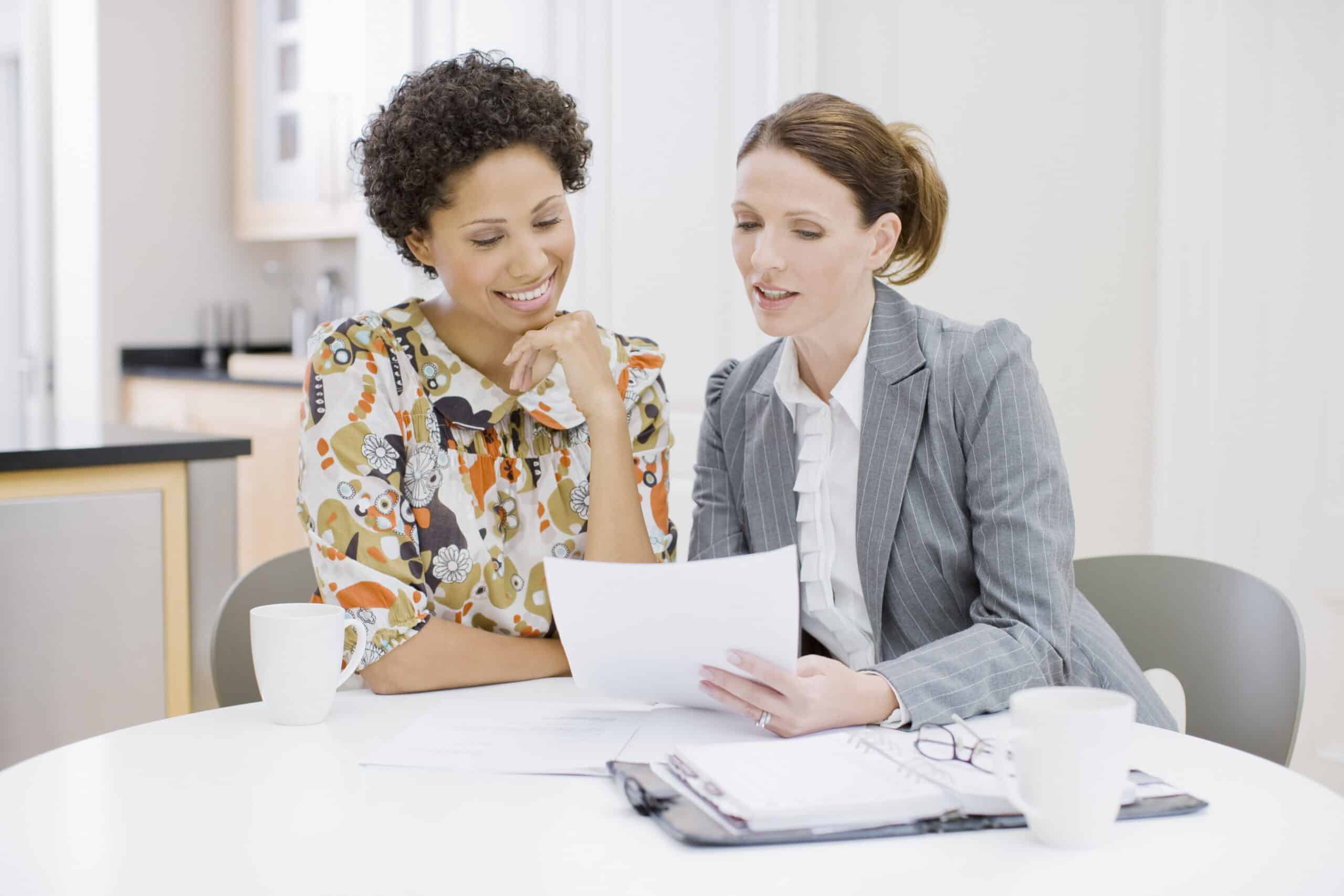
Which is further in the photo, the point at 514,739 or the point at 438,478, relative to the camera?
the point at 438,478

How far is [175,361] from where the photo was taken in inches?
191

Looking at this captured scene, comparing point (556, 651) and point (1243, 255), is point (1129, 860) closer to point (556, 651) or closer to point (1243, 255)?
point (556, 651)

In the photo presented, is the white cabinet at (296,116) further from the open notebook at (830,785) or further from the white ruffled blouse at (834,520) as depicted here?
the open notebook at (830,785)

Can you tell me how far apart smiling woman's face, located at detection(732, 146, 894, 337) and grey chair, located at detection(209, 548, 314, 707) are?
68 centimetres

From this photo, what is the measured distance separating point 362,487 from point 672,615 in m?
0.46

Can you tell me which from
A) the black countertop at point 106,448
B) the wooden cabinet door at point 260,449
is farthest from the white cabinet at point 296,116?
the black countertop at point 106,448

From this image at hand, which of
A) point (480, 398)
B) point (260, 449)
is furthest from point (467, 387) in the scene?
point (260, 449)

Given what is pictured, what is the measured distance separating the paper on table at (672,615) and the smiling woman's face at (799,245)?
1.47 ft

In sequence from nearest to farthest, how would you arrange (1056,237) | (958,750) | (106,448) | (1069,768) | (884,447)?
(1069,768) < (958,750) < (884,447) < (106,448) < (1056,237)

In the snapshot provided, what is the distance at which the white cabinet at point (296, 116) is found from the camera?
427 centimetres

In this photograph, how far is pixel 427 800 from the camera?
890 mm

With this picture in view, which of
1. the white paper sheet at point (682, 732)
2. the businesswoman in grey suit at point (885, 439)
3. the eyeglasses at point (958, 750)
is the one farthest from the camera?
the businesswoman in grey suit at point (885, 439)

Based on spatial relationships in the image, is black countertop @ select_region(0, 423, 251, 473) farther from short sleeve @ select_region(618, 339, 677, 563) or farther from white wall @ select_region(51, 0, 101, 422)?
white wall @ select_region(51, 0, 101, 422)

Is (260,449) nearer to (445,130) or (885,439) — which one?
(445,130)
